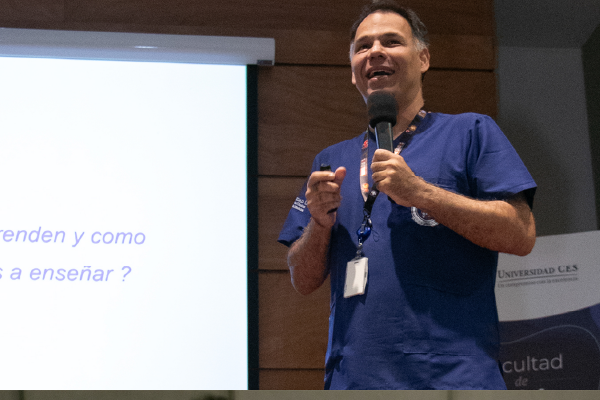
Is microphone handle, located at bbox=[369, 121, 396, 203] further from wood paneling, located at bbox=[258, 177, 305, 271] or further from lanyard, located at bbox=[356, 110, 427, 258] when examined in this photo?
wood paneling, located at bbox=[258, 177, 305, 271]

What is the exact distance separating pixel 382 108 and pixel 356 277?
326 millimetres

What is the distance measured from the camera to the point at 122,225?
2088mm

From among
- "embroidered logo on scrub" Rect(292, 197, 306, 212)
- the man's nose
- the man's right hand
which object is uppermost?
the man's nose

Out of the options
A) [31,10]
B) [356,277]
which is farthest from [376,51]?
[31,10]

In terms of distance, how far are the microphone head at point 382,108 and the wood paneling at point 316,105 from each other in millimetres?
1024

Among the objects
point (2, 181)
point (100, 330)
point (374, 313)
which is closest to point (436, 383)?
point (374, 313)

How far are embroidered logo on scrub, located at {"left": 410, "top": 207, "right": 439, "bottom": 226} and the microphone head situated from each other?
0.17 m

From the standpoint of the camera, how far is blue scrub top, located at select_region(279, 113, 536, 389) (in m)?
1.06

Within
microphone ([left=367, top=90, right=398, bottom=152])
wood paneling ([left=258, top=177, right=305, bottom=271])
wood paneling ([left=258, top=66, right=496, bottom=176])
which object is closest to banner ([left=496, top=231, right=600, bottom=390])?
wood paneling ([left=258, top=66, right=496, bottom=176])

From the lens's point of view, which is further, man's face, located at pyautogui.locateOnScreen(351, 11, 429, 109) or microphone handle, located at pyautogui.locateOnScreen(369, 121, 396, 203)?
man's face, located at pyautogui.locateOnScreen(351, 11, 429, 109)

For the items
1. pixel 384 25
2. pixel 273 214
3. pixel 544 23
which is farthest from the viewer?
pixel 544 23

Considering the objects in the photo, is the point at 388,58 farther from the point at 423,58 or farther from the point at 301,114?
the point at 301,114

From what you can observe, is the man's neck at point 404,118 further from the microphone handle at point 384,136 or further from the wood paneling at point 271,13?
the wood paneling at point 271,13

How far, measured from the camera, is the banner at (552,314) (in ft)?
6.48
